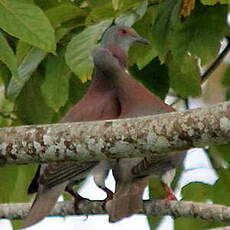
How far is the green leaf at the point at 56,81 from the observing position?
149 inches

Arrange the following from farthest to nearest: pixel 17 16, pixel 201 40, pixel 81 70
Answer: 1. pixel 201 40
2. pixel 81 70
3. pixel 17 16

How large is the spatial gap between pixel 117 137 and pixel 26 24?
0.60 meters

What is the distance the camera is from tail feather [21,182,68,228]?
12.5ft

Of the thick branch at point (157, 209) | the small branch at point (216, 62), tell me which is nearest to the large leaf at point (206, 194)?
the thick branch at point (157, 209)

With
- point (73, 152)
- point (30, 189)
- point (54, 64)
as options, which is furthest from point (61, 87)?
point (73, 152)

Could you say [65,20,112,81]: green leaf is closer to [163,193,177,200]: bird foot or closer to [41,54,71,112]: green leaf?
[41,54,71,112]: green leaf

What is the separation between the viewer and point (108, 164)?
4.42m

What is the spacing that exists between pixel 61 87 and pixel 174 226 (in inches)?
29.1

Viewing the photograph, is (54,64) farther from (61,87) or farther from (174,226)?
(174,226)

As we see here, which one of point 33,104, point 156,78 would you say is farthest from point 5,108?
point 156,78

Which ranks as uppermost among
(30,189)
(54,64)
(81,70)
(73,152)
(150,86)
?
(73,152)

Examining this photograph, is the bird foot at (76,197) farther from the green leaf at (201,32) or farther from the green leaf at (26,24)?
Answer: the green leaf at (26,24)

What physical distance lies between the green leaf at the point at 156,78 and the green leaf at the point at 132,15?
0.64 metres

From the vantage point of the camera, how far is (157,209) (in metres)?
3.80
